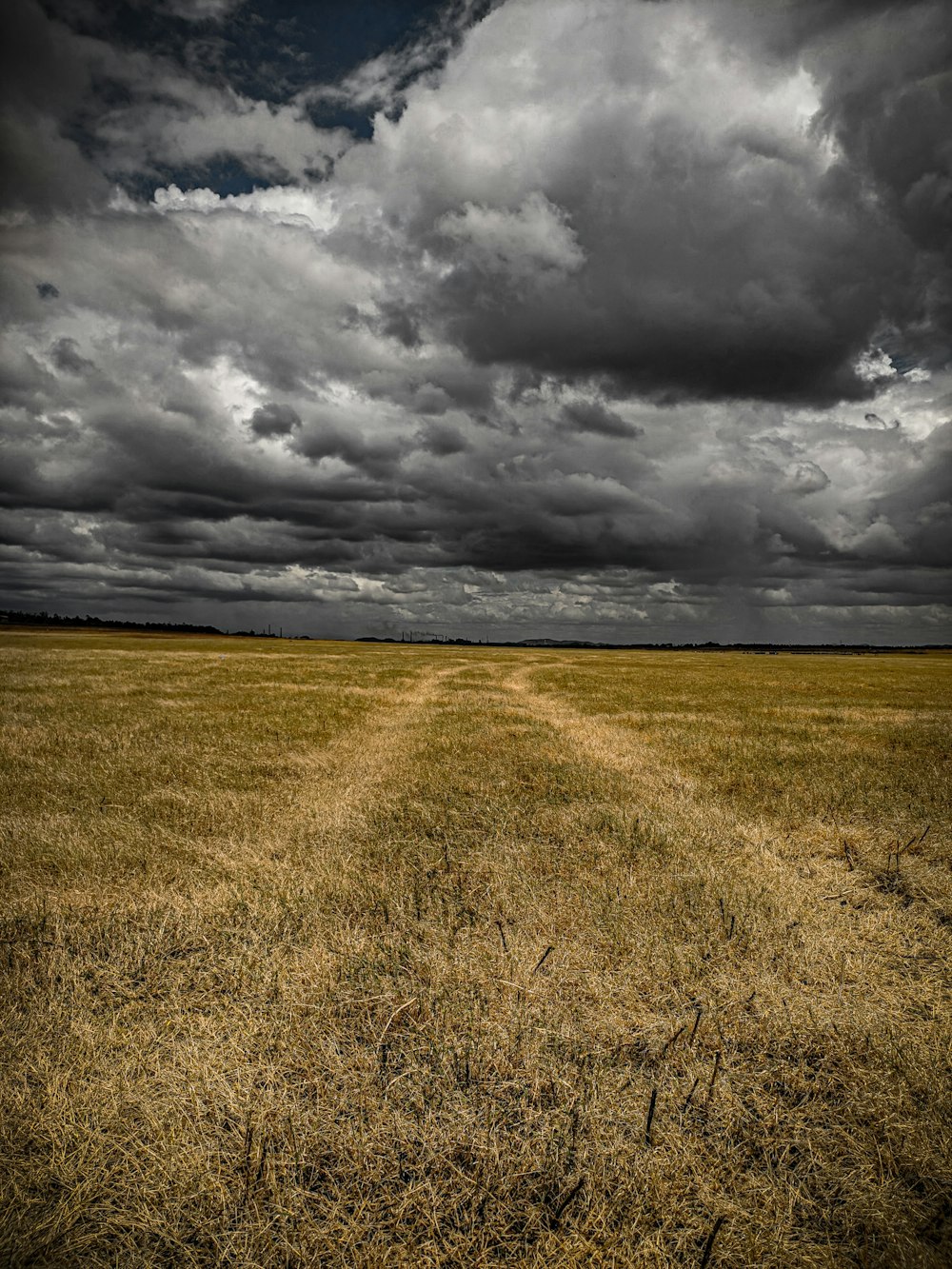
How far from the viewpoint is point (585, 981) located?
16.8ft

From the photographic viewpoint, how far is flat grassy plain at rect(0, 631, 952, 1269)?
3023mm

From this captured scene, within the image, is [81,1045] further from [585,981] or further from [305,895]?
[585,981]

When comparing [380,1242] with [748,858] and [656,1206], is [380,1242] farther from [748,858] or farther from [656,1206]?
[748,858]

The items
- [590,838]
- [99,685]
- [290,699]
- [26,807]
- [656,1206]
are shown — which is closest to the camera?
[656,1206]

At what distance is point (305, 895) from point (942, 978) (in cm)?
652

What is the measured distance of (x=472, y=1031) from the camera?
4.44m

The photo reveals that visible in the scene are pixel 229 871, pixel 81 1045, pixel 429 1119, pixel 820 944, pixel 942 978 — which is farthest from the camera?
pixel 229 871

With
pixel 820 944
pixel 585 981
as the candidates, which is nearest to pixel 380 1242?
pixel 585 981

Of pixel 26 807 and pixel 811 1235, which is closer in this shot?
pixel 811 1235

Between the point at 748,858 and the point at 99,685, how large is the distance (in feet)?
A: 115

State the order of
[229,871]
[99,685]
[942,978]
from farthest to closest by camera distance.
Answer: [99,685] → [229,871] → [942,978]

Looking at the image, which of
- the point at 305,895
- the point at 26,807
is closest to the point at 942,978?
the point at 305,895

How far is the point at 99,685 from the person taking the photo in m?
33.2

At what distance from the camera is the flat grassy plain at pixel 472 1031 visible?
3023 mm
